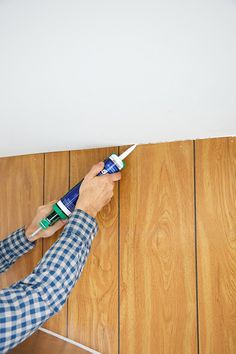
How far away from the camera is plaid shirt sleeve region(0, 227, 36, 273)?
50.3 inches

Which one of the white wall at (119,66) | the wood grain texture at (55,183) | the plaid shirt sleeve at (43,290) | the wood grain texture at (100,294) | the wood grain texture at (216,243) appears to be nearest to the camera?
the white wall at (119,66)

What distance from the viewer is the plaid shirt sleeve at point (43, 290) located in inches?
28.8

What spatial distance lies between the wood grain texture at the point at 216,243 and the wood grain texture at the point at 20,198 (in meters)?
0.75

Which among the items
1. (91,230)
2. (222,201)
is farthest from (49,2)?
(222,201)

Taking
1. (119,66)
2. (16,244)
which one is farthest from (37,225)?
(119,66)

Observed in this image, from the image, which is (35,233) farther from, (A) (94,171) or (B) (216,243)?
(B) (216,243)

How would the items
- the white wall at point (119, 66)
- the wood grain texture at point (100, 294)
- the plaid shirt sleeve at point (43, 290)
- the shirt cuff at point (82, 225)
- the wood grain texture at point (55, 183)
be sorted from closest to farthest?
the white wall at point (119, 66) < the plaid shirt sleeve at point (43, 290) < the shirt cuff at point (82, 225) < the wood grain texture at point (100, 294) < the wood grain texture at point (55, 183)

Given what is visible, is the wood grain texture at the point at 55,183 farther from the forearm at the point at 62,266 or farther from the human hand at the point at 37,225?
the forearm at the point at 62,266

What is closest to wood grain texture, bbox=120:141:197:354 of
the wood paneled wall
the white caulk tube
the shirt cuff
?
the wood paneled wall

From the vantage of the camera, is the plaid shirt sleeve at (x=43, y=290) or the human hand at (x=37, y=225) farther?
the human hand at (x=37, y=225)

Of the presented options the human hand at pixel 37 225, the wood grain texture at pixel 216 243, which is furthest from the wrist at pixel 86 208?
the wood grain texture at pixel 216 243

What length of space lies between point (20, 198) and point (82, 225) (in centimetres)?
68

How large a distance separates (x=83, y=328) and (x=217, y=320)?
1.84ft

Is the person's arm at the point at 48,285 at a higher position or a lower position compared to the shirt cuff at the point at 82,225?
lower
